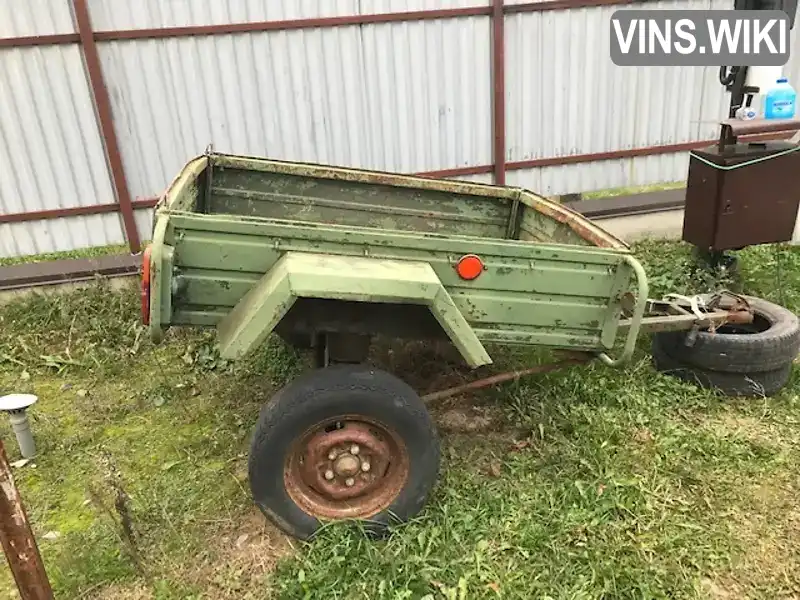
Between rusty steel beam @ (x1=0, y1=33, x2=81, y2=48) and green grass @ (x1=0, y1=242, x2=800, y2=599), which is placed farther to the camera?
rusty steel beam @ (x1=0, y1=33, x2=81, y2=48)

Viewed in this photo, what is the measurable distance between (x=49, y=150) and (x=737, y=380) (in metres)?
5.33

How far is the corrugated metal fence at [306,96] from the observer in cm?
542

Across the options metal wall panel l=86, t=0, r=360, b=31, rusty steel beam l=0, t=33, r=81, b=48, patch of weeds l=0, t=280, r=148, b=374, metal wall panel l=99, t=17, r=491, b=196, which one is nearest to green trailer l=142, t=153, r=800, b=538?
patch of weeds l=0, t=280, r=148, b=374

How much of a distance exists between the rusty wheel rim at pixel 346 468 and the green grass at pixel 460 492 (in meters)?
0.14

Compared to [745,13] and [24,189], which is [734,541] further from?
[24,189]

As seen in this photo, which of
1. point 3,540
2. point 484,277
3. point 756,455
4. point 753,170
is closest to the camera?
point 3,540

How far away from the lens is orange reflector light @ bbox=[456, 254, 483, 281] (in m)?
2.91

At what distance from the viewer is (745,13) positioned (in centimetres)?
461

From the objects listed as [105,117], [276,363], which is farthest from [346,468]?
[105,117]

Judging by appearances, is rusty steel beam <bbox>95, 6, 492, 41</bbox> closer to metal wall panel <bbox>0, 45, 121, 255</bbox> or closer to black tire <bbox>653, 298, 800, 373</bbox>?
metal wall panel <bbox>0, 45, 121, 255</bbox>

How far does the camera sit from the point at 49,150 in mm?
5586

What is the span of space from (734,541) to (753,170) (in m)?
2.56

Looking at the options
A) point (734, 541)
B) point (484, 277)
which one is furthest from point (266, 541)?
point (734, 541)

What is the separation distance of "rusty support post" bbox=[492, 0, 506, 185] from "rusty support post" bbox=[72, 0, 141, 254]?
3.21m
